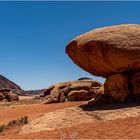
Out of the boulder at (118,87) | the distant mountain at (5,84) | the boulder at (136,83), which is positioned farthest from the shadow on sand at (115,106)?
the distant mountain at (5,84)

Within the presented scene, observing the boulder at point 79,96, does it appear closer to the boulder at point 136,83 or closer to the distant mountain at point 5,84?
the boulder at point 136,83

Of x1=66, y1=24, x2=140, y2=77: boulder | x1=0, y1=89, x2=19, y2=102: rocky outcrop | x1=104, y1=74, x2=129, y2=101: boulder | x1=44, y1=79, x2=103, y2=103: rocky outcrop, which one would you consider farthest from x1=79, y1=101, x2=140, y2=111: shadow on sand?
x1=0, y1=89, x2=19, y2=102: rocky outcrop

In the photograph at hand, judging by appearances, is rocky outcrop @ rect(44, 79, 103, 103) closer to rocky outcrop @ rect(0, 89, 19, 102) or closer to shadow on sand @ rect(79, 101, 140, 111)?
shadow on sand @ rect(79, 101, 140, 111)

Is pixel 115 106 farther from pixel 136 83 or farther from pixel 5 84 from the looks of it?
pixel 5 84

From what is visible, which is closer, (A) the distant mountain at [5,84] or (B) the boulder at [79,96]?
(B) the boulder at [79,96]

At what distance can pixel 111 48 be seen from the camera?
14.1 m

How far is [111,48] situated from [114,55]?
370mm

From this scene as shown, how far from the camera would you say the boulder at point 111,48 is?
14.0 meters

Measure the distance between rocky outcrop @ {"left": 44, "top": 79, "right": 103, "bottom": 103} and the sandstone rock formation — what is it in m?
10.3

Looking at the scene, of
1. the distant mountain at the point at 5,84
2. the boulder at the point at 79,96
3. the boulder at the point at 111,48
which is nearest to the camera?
the boulder at the point at 111,48

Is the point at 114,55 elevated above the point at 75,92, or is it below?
above

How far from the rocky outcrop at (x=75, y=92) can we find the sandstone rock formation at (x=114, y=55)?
1031 cm

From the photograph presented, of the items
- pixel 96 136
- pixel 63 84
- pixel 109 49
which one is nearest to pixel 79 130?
pixel 96 136

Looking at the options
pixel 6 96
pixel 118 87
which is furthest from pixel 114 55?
pixel 6 96
